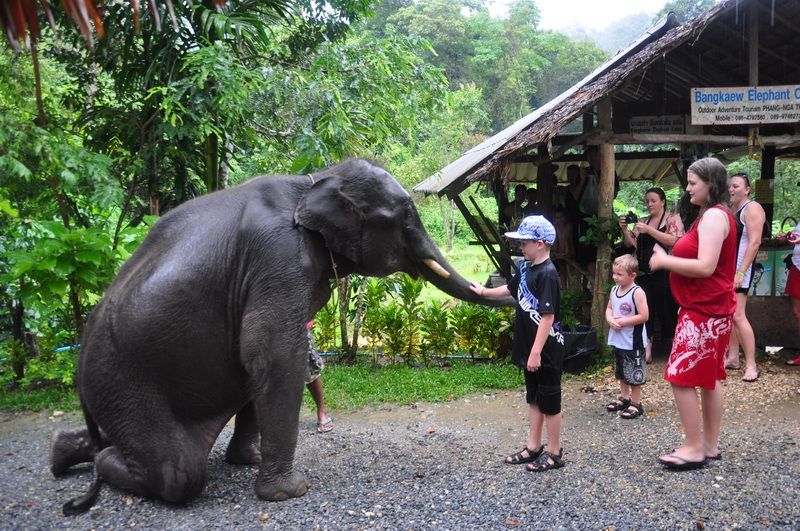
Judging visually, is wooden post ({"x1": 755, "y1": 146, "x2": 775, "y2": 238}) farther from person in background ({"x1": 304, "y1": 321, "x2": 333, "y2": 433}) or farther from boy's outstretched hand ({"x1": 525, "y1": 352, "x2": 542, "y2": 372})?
person in background ({"x1": 304, "y1": 321, "x2": 333, "y2": 433})

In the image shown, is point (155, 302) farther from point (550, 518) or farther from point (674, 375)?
point (674, 375)

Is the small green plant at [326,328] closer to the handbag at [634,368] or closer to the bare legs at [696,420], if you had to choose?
the handbag at [634,368]

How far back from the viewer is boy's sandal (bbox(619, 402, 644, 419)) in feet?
19.1

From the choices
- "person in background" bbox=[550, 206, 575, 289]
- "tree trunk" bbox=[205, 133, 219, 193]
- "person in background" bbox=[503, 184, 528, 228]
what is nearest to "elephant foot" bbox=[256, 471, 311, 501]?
"tree trunk" bbox=[205, 133, 219, 193]

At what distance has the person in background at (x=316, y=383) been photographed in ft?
17.4

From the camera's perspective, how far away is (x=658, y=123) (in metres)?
9.17

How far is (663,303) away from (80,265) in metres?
6.77

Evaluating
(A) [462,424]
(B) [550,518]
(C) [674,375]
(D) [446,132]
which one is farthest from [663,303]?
(D) [446,132]

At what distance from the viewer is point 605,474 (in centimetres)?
438

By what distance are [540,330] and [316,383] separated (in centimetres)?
216

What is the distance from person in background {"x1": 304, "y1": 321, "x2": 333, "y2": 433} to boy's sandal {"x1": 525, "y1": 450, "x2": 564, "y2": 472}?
5.83ft

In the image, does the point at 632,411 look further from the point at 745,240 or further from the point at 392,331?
the point at 392,331

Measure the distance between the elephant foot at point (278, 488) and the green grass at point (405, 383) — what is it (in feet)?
8.10

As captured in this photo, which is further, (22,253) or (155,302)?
(22,253)
